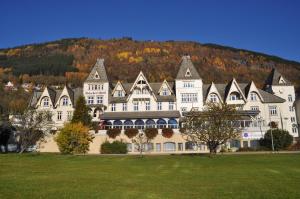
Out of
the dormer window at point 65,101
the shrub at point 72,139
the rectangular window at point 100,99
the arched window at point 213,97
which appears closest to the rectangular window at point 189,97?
the arched window at point 213,97

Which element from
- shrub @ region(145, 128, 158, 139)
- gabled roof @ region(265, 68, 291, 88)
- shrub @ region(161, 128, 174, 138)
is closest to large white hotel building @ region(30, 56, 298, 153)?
gabled roof @ region(265, 68, 291, 88)

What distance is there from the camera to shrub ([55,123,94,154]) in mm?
50750

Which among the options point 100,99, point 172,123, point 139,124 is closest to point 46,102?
point 100,99

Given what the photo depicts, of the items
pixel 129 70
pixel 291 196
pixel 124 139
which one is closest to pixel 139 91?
pixel 124 139

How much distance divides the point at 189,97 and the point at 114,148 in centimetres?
1926

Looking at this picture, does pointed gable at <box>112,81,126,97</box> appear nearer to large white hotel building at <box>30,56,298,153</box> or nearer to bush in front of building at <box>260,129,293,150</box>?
large white hotel building at <box>30,56,298,153</box>

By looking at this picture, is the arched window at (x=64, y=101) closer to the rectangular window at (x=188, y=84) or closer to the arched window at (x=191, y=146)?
the rectangular window at (x=188, y=84)

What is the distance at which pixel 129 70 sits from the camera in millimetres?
158000

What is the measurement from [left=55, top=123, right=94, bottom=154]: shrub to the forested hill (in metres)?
86.2

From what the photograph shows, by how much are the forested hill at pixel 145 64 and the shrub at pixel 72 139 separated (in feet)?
283

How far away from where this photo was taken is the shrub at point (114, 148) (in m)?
56.4

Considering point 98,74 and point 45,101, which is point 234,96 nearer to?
point 98,74

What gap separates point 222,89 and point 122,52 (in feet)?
429

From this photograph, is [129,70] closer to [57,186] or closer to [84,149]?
[84,149]
